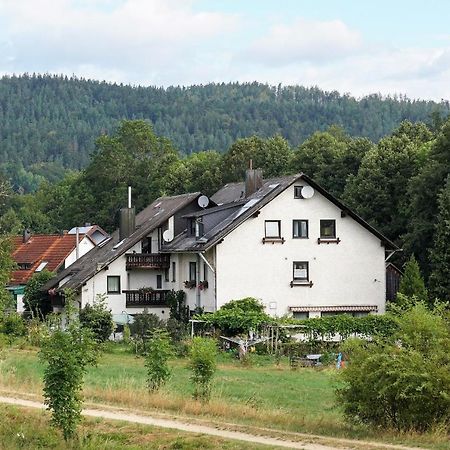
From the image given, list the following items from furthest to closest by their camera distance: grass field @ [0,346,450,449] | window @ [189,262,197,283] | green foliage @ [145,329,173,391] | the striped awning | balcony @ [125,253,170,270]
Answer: balcony @ [125,253,170,270] < window @ [189,262,197,283] < the striped awning < green foliage @ [145,329,173,391] < grass field @ [0,346,450,449]

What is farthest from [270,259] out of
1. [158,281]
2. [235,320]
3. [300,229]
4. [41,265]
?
[41,265]

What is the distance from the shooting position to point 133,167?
112312mm

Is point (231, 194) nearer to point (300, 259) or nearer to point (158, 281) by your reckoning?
point (158, 281)

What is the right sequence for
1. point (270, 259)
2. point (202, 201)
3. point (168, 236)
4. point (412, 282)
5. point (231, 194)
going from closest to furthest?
point (412, 282), point (270, 259), point (168, 236), point (202, 201), point (231, 194)

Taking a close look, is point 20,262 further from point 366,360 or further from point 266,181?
point 366,360

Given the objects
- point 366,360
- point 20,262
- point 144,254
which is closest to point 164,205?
point 144,254

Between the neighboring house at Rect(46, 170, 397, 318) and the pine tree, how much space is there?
2.63 meters

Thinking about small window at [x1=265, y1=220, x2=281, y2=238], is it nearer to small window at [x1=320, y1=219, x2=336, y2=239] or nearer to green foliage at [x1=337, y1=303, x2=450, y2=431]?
small window at [x1=320, y1=219, x2=336, y2=239]

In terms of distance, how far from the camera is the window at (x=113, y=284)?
58.8 meters

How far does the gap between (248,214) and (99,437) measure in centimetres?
3103

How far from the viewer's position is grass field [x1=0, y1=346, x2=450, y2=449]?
23750 millimetres

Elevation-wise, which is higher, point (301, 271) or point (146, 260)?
point (146, 260)

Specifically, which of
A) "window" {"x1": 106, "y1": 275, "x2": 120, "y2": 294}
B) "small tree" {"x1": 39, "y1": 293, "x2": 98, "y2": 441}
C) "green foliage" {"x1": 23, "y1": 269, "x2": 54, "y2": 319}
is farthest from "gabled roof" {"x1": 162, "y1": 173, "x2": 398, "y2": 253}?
"small tree" {"x1": 39, "y1": 293, "x2": 98, "y2": 441}

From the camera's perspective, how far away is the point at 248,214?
2101 inches
